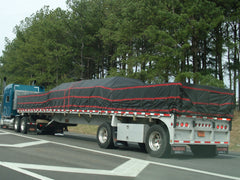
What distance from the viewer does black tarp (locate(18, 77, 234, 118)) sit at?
1010 cm

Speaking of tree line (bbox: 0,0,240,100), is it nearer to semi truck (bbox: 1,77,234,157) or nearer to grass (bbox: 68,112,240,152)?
grass (bbox: 68,112,240,152)

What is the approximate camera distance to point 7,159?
8891mm

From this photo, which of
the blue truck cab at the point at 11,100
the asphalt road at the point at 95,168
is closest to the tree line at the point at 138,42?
the blue truck cab at the point at 11,100

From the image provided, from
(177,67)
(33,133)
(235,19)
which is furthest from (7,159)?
(235,19)

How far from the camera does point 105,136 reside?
1268 cm

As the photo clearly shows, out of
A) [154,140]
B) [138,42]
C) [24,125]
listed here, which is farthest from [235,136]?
[138,42]

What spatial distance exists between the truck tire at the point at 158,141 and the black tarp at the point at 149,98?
0.67 meters

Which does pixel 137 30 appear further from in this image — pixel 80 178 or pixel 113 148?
pixel 80 178

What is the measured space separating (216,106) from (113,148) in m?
4.52

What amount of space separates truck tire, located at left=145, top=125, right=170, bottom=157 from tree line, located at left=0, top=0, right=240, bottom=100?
1313 centimetres

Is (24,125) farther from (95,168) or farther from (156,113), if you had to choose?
(95,168)

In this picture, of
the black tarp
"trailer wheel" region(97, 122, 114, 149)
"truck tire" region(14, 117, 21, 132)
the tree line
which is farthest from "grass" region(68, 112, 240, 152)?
"trailer wheel" region(97, 122, 114, 149)

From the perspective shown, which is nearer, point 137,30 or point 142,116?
point 142,116

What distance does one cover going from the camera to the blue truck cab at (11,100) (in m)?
21.6
